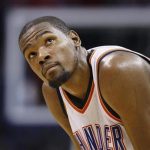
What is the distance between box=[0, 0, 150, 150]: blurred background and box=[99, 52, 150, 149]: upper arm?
3353 millimetres

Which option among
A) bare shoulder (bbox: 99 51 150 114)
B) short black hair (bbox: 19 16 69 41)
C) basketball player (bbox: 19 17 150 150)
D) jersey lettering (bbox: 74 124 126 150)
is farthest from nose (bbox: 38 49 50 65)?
jersey lettering (bbox: 74 124 126 150)

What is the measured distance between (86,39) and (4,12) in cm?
100

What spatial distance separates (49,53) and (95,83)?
25 cm

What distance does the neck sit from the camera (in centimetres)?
262

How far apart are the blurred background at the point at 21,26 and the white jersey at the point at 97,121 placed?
2983 millimetres

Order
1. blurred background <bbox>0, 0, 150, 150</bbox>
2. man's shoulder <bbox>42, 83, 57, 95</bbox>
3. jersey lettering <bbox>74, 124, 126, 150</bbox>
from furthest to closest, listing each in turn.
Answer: blurred background <bbox>0, 0, 150, 150</bbox>
man's shoulder <bbox>42, 83, 57, 95</bbox>
jersey lettering <bbox>74, 124, 126, 150</bbox>

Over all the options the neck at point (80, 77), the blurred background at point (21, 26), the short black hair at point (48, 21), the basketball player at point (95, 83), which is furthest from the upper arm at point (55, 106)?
the blurred background at point (21, 26)

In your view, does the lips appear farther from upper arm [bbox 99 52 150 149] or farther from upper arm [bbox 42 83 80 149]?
upper arm [bbox 42 83 80 149]

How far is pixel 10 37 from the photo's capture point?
614 centimetres

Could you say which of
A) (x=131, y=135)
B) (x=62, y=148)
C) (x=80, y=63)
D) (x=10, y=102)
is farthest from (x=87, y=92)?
(x=10, y=102)

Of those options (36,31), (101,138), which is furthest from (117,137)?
(36,31)

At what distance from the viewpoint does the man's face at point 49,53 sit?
2.51m

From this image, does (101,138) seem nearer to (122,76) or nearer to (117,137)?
(117,137)

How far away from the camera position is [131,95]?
2.35 metres
